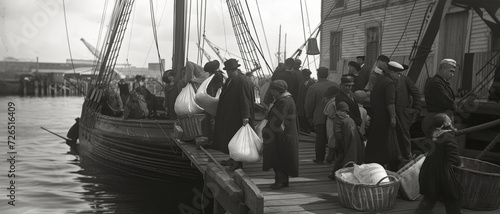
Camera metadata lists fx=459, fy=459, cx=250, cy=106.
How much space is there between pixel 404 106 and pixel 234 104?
249 cm

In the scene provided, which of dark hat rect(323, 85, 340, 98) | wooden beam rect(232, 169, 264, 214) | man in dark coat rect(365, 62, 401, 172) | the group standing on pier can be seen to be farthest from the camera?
dark hat rect(323, 85, 340, 98)

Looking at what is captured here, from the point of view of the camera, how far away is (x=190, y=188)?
12.1m

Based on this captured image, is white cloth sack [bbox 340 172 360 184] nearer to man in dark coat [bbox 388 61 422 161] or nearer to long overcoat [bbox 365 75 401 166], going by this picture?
long overcoat [bbox 365 75 401 166]

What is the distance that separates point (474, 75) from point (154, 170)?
28.2 ft

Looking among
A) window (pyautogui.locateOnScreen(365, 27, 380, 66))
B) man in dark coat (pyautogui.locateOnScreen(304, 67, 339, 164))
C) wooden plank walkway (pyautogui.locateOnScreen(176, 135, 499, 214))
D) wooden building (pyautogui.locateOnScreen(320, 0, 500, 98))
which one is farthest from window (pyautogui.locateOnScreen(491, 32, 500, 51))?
wooden plank walkway (pyautogui.locateOnScreen(176, 135, 499, 214))

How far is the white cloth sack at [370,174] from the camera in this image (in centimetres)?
499

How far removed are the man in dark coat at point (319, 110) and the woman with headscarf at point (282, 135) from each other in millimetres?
1817

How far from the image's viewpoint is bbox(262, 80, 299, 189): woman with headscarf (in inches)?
232

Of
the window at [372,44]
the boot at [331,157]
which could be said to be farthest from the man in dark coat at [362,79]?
the window at [372,44]

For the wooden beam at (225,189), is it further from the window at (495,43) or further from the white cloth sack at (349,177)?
the window at (495,43)

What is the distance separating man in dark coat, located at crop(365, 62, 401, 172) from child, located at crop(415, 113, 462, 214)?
1271 mm

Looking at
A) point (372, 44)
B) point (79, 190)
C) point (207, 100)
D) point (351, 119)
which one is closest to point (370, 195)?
point (351, 119)

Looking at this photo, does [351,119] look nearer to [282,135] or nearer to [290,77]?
[282,135]

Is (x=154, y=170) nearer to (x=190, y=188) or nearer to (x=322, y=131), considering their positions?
(x=190, y=188)
